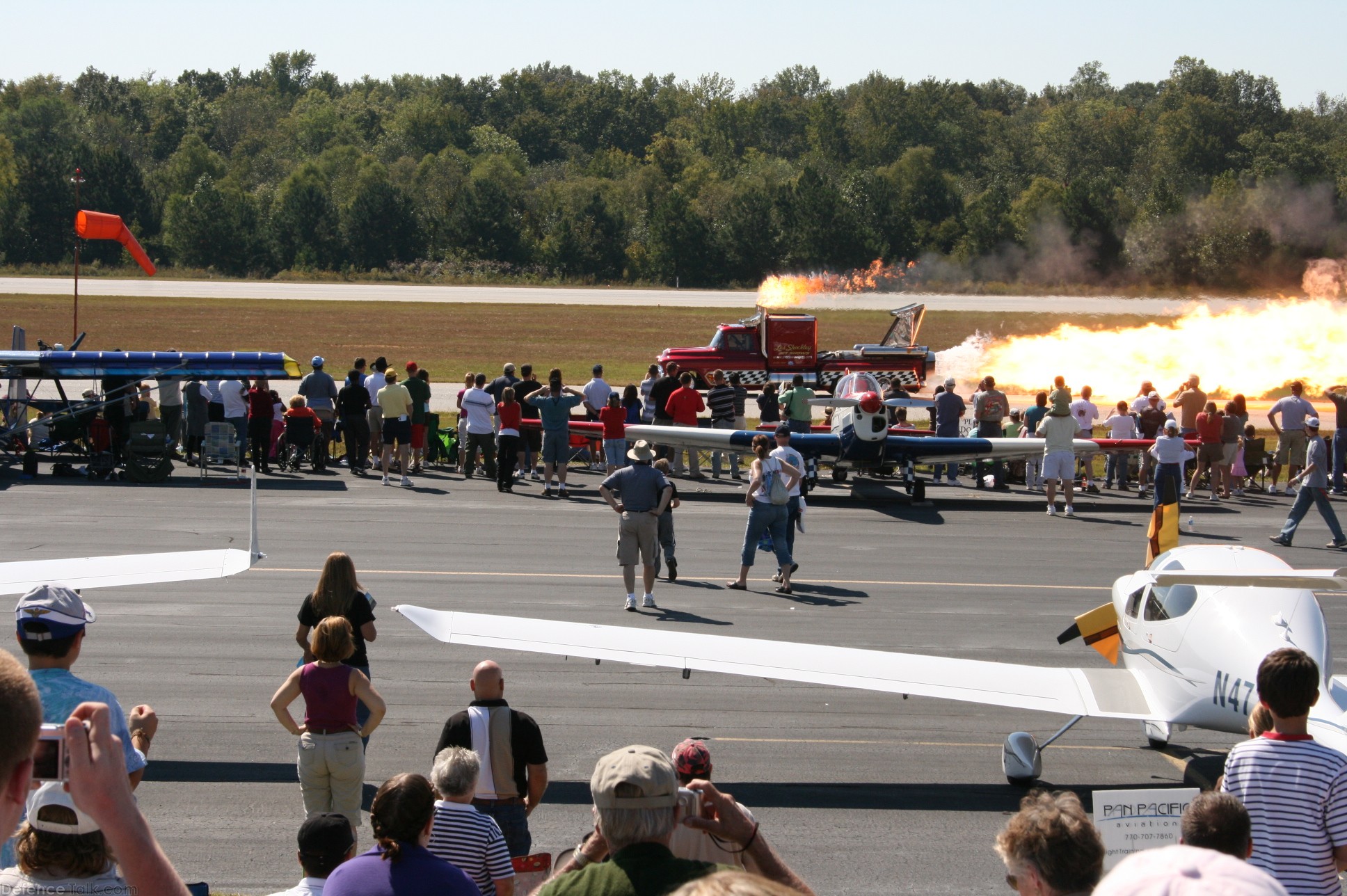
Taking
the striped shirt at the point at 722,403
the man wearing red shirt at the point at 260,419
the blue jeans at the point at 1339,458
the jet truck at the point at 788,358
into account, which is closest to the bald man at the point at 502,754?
the man wearing red shirt at the point at 260,419

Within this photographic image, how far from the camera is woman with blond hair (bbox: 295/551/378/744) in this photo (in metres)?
7.78

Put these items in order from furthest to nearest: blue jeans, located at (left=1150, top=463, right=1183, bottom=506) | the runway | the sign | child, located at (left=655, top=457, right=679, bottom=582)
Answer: the runway → blue jeans, located at (left=1150, top=463, right=1183, bottom=506) → child, located at (left=655, top=457, right=679, bottom=582) → the sign

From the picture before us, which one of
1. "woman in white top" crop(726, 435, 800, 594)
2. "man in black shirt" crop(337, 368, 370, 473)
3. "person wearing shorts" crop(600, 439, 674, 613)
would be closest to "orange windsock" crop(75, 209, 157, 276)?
"man in black shirt" crop(337, 368, 370, 473)

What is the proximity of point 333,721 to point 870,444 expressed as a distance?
16.0 m

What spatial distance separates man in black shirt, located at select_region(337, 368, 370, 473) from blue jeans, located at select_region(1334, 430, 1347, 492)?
17.8 meters

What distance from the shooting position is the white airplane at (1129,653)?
25.7 feet

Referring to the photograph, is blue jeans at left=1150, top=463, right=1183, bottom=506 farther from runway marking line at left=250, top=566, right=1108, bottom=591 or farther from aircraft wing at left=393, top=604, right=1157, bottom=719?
aircraft wing at left=393, top=604, right=1157, bottom=719

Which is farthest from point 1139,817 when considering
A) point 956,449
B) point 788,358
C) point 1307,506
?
point 788,358

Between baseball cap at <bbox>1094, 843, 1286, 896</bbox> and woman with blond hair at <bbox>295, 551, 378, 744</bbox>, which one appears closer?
baseball cap at <bbox>1094, 843, 1286, 896</bbox>

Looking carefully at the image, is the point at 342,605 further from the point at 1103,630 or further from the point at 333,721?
the point at 1103,630

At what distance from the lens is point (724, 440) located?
72.9 feet

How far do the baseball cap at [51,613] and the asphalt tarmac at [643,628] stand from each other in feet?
8.63

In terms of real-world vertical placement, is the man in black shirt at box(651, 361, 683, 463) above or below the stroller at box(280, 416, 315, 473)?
above

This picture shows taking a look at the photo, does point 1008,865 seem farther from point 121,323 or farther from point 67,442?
point 121,323
